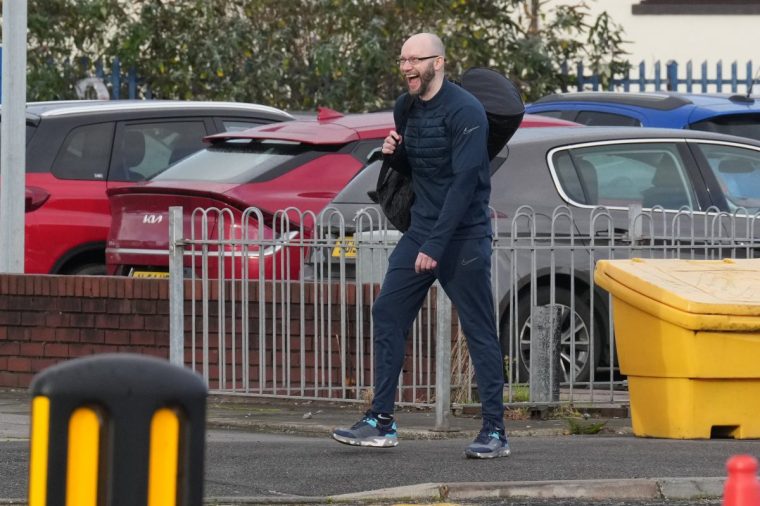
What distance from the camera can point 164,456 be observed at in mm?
2818

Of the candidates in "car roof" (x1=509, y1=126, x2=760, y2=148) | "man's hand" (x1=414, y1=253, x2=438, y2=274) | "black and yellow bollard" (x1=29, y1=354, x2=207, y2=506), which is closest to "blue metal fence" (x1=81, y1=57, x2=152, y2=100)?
"car roof" (x1=509, y1=126, x2=760, y2=148)

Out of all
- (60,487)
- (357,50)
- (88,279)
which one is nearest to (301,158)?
(88,279)

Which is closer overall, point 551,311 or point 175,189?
point 551,311

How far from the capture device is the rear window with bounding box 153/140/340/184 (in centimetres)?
989

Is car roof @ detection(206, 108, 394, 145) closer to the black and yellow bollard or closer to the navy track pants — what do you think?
the navy track pants

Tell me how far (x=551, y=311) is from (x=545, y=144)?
1.42m

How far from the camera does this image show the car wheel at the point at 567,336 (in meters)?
9.20

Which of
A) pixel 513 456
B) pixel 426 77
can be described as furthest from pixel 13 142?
pixel 513 456

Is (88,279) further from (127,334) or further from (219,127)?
(219,127)

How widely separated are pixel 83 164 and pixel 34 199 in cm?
43

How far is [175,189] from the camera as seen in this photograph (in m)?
9.83

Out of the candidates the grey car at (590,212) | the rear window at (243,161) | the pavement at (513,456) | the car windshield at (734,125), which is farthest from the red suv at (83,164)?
the car windshield at (734,125)

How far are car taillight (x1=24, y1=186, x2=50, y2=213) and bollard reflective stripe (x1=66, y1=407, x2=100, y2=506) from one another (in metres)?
8.40

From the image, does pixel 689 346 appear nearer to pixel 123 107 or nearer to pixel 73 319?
pixel 73 319
